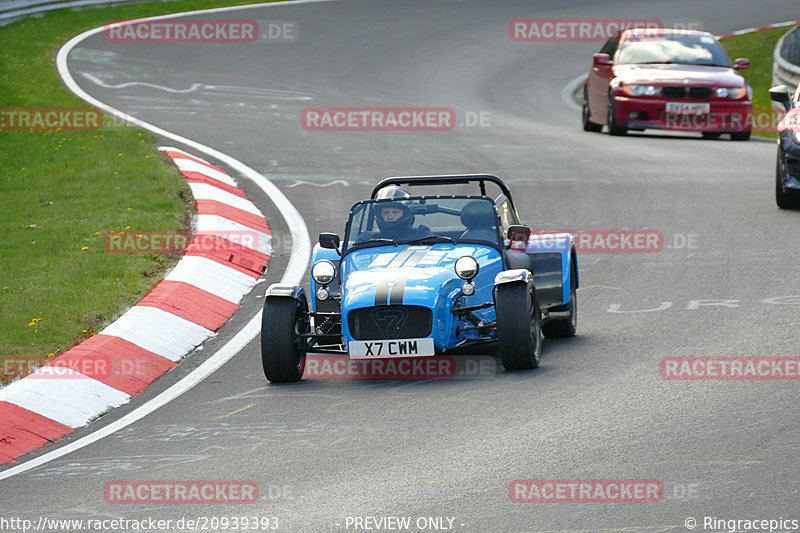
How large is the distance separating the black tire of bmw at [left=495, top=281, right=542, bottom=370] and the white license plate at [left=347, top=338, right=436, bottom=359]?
0.46 m

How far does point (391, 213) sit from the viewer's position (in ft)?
31.2

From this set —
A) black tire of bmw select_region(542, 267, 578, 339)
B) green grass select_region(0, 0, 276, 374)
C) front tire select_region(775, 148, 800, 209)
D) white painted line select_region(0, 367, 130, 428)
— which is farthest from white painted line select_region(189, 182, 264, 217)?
white painted line select_region(0, 367, 130, 428)

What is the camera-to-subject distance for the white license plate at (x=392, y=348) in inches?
323

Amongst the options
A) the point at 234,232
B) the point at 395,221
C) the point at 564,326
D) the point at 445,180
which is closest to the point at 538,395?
the point at 564,326

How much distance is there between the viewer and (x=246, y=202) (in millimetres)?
14531

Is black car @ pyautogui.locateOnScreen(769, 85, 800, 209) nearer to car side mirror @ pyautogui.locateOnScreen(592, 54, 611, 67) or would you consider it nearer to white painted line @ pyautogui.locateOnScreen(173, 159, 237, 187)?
white painted line @ pyautogui.locateOnScreen(173, 159, 237, 187)

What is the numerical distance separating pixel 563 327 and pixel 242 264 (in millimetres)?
3534

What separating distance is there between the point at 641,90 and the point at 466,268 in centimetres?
1191

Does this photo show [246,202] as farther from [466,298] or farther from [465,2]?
[465,2]

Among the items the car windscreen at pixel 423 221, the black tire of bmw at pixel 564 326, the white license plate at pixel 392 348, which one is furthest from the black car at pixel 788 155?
the white license plate at pixel 392 348

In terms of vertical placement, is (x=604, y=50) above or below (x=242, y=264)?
above

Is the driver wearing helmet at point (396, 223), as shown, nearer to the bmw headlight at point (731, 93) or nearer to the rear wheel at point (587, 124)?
the bmw headlight at point (731, 93)

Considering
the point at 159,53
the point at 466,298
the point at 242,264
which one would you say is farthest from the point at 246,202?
the point at 159,53

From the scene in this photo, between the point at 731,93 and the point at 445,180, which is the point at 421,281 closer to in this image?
the point at 445,180
